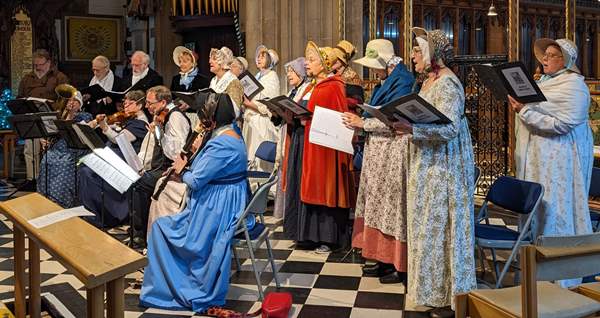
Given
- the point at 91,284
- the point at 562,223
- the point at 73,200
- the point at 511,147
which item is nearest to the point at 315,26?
the point at 511,147

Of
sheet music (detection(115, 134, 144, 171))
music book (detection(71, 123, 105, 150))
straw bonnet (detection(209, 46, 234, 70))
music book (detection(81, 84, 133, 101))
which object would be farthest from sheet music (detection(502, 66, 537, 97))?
music book (detection(81, 84, 133, 101))

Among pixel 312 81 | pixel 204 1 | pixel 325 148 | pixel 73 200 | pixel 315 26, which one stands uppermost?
pixel 204 1

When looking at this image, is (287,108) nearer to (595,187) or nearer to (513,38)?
(595,187)

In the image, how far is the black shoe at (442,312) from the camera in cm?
425

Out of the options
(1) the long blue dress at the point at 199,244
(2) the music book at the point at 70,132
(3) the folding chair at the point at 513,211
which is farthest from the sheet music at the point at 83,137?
(3) the folding chair at the point at 513,211

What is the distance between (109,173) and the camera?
5137mm

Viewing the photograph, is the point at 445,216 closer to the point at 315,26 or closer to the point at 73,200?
the point at 73,200

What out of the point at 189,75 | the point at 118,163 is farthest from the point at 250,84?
the point at 118,163

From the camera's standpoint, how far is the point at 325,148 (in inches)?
228

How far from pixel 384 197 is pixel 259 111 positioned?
9.72 feet

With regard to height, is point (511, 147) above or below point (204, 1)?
below

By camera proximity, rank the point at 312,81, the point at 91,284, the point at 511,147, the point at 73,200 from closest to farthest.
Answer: the point at 91,284, the point at 312,81, the point at 73,200, the point at 511,147

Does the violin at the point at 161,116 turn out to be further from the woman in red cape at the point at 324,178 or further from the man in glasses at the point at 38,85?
the man in glasses at the point at 38,85

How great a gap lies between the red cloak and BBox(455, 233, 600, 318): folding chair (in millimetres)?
2599
